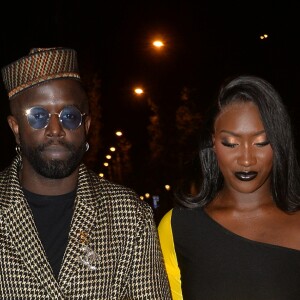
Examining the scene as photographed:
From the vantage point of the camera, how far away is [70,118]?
12.5 ft

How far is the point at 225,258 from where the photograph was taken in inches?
157

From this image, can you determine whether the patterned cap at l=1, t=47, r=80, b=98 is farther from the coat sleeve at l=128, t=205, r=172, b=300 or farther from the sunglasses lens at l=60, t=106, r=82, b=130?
the coat sleeve at l=128, t=205, r=172, b=300

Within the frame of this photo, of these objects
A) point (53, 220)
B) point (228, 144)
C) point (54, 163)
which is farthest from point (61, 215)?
point (228, 144)

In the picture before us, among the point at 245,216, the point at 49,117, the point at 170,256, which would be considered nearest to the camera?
the point at 49,117

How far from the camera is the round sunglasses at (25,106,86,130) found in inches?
150

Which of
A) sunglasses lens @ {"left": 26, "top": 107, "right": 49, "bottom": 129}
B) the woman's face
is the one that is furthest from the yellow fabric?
sunglasses lens @ {"left": 26, "top": 107, "right": 49, "bottom": 129}

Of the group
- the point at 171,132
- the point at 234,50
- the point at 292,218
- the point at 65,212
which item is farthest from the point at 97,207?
the point at 171,132

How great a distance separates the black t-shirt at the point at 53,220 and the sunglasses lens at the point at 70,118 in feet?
1.40

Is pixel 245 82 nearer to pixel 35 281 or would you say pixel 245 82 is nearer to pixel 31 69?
pixel 31 69

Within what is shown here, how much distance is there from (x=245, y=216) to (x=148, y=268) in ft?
2.30

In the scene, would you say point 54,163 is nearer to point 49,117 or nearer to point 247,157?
point 49,117

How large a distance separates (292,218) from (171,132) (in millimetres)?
21843

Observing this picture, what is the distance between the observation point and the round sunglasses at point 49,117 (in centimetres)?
382

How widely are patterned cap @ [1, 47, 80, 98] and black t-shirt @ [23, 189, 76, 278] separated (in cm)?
63
